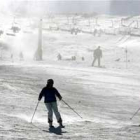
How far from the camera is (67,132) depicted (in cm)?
1299

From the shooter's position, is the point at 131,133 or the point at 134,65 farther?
the point at 134,65

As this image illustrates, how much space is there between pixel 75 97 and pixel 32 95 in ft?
6.42

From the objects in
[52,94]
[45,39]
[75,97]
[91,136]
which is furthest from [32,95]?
[45,39]

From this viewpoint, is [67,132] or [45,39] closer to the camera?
[67,132]

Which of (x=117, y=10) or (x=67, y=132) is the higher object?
(x=117, y=10)

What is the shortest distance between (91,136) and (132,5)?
96.2 metres

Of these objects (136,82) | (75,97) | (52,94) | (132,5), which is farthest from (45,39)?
(132,5)

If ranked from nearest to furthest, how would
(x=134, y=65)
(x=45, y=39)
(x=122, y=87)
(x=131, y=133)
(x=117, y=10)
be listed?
1. (x=131, y=133)
2. (x=122, y=87)
3. (x=134, y=65)
4. (x=45, y=39)
5. (x=117, y=10)

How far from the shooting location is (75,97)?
19859 millimetres

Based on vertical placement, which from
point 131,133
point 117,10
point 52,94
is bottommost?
point 131,133

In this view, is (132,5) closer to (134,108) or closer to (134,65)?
(134,65)

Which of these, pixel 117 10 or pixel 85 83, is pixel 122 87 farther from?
pixel 117 10

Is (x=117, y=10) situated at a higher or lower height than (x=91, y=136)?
higher

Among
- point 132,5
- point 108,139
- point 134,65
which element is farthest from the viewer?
point 132,5
